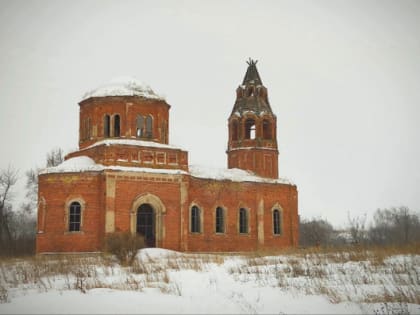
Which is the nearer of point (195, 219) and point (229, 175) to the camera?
point (195, 219)

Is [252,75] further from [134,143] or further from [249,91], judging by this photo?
[134,143]

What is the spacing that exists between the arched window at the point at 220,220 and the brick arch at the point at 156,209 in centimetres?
438

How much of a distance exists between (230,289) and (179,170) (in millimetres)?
16318

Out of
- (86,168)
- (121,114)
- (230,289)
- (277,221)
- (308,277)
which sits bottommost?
(230,289)

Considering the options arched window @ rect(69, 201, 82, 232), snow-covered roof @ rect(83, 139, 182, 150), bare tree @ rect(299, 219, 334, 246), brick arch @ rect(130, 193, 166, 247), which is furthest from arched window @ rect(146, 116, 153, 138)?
bare tree @ rect(299, 219, 334, 246)

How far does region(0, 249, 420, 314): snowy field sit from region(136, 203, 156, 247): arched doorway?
37.1 feet

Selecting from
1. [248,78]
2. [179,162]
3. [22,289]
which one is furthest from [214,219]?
[22,289]

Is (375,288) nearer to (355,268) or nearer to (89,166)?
(355,268)

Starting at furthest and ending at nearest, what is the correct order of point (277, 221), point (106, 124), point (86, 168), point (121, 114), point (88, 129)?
point (277, 221) < point (88, 129) < point (106, 124) < point (121, 114) < point (86, 168)

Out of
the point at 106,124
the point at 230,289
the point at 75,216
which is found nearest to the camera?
the point at 230,289

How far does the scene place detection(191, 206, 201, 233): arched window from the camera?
2898cm

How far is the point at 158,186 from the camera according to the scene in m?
27.0

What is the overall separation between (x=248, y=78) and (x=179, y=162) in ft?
34.4

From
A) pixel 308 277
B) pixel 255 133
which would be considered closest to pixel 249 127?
pixel 255 133
